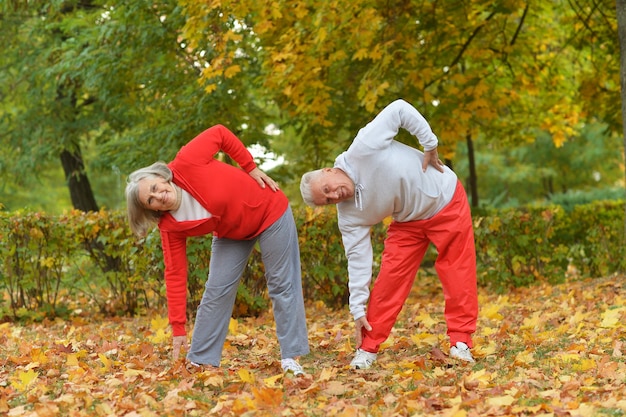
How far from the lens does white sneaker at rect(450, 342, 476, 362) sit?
15.3 ft

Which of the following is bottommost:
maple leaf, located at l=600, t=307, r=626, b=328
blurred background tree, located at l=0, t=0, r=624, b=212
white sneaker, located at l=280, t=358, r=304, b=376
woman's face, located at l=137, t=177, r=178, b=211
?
maple leaf, located at l=600, t=307, r=626, b=328

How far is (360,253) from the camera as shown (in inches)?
178

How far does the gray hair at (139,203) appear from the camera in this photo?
413cm

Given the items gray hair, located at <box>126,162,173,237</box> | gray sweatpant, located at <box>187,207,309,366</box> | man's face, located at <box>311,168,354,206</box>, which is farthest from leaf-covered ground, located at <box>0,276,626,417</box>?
man's face, located at <box>311,168,354,206</box>

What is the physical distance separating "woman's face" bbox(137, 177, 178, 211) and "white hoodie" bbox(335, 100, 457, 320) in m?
0.95

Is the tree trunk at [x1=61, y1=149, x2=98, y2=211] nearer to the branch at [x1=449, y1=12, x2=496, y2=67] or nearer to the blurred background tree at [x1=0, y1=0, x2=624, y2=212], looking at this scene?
the blurred background tree at [x1=0, y1=0, x2=624, y2=212]

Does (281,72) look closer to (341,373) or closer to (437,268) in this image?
(437,268)

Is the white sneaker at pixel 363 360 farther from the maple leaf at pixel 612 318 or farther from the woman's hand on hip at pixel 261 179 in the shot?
the maple leaf at pixel 612 318

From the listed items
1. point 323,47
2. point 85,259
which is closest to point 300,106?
point 323,47

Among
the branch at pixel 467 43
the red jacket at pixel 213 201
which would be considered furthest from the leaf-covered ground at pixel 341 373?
the branch at pixel 467 43

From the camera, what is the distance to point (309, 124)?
9.59 metres

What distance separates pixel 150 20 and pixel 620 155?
55.7 ft

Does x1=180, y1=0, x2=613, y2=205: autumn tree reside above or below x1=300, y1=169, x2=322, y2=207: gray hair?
above

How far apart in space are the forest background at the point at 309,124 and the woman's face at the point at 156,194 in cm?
94
